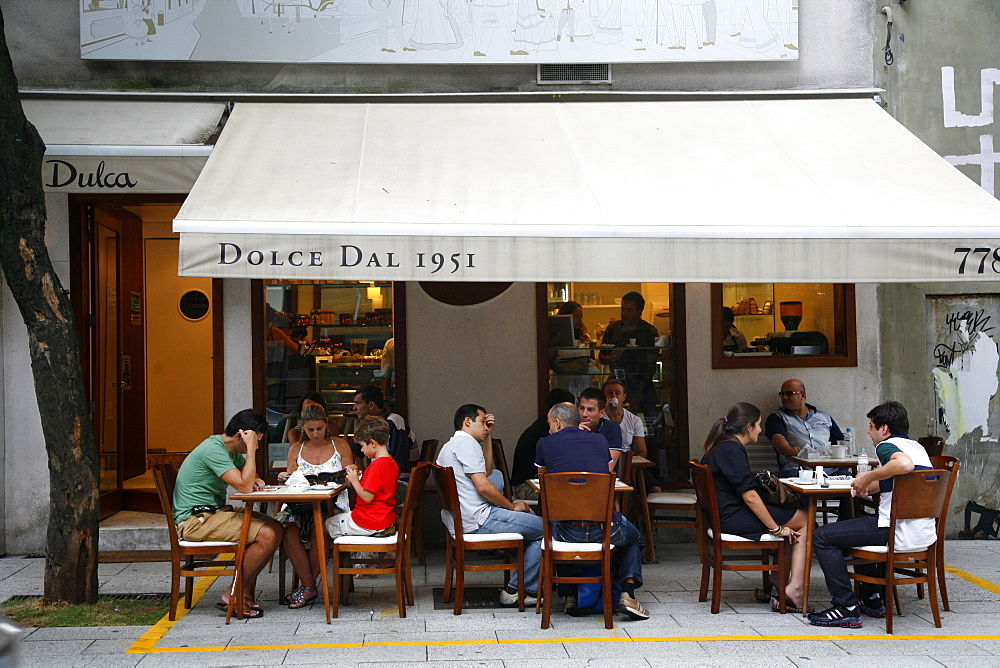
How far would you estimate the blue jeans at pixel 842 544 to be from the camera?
599cm

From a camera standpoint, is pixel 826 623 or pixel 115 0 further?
pixel 115 0

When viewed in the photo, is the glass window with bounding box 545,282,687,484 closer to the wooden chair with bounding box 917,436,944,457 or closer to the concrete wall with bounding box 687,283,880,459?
the concrete wall with bounding box 687,283,880,459

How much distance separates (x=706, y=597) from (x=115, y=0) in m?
6.88

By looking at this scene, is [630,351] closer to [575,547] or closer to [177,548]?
[575,547]

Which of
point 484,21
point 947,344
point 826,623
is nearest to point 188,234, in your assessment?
point 484,21

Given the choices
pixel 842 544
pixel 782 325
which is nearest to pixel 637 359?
pixel 782 325

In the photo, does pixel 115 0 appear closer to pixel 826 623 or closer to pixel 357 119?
pixel 357 119

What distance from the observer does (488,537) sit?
6238mm

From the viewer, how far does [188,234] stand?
228 inches

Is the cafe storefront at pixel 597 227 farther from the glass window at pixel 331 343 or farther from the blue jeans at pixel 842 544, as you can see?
the blue jeans at pixel 842 544

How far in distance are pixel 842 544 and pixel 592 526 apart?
1597 mm

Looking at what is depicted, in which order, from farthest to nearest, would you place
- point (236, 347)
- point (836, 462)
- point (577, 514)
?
point (236, 347) < point (836, 462) < point (577, 514)

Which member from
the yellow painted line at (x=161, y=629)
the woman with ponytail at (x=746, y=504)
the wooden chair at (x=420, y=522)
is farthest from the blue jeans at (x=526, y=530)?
the yellow painted line at (x=161, y=629)

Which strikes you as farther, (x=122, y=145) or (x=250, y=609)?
(x=122, y=145)
